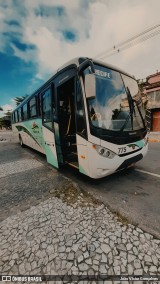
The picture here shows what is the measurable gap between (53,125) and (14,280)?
3.67m

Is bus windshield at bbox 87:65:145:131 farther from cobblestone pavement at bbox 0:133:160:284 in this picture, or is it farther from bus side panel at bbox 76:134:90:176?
cobblestone pavement at bbox 0:133:160:284

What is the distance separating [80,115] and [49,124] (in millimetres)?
1745

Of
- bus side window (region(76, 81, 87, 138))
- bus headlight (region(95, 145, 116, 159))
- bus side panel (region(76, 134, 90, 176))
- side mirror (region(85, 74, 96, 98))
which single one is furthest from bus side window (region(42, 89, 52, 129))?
bus headlight (region(95, 145, 116, 159))

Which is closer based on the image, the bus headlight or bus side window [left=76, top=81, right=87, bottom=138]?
the bus headlight

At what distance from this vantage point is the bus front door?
4879 millimetres

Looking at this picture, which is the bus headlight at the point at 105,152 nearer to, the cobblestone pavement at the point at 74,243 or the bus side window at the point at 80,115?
the bus side window at the point at 80,115

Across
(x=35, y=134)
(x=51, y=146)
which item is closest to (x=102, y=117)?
(x=51, y=146)

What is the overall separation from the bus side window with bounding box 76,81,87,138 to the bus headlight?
424 mm

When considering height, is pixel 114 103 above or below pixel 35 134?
above

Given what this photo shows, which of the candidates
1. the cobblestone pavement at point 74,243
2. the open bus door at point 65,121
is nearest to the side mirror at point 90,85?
the open bus door at point 65,121

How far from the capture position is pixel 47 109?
523cm

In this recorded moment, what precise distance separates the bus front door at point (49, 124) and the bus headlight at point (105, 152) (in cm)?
190

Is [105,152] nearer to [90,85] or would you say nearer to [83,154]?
[83,154]

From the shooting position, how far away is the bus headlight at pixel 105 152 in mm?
3364
